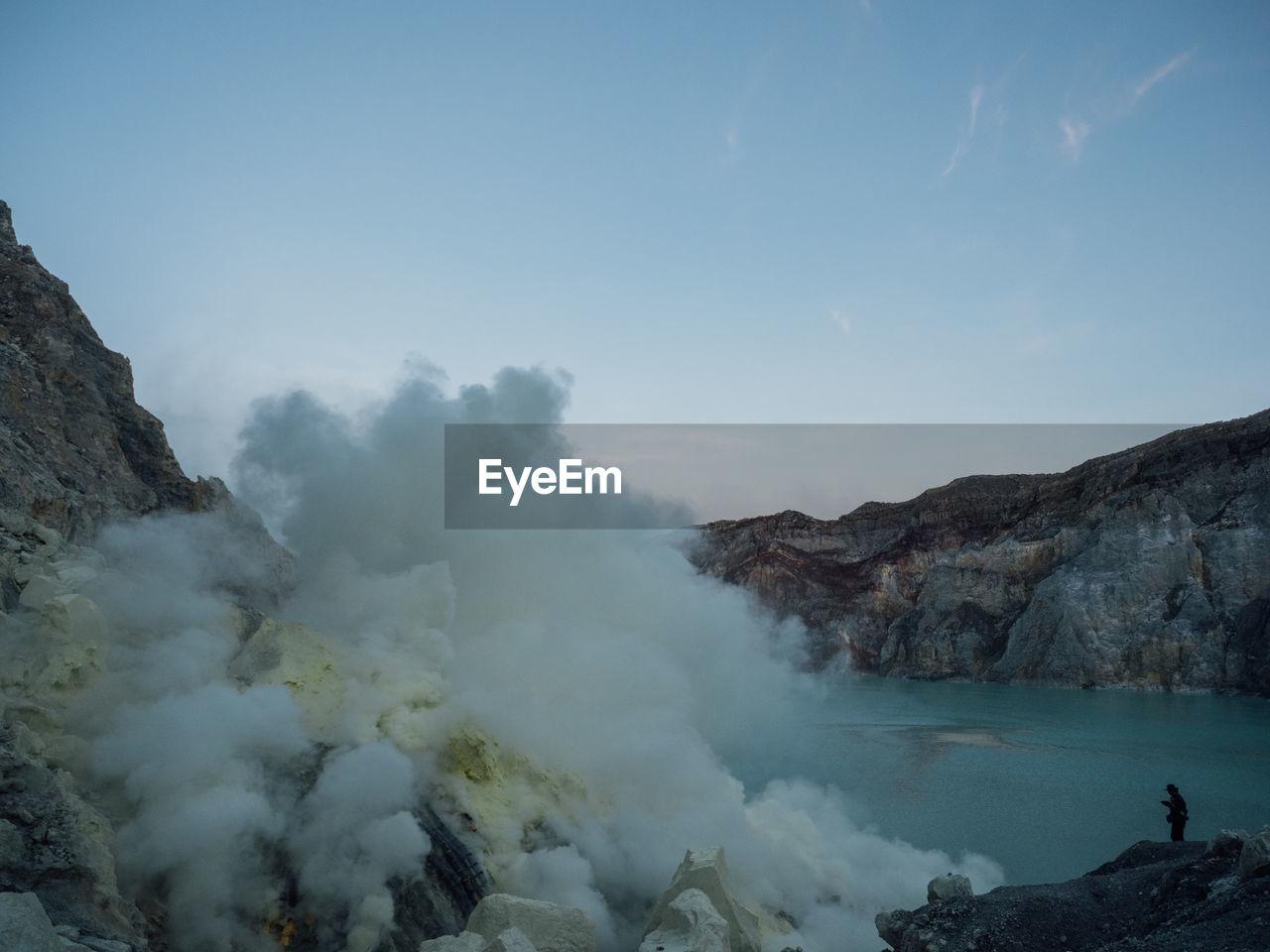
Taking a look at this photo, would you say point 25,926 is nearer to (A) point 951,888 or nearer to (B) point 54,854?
(B) point 54,854

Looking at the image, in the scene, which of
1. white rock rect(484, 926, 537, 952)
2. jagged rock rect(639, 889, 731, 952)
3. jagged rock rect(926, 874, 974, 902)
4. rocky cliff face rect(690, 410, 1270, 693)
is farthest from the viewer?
rocky cliff face rect(690, 410, 1270, 693)

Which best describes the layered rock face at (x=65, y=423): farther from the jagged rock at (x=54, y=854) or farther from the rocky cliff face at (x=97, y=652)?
the jagged rock at (x=54, y=854)

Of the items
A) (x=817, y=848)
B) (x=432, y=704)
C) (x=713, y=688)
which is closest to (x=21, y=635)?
(x=432, y=704)

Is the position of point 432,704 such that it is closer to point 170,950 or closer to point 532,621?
point 170,950

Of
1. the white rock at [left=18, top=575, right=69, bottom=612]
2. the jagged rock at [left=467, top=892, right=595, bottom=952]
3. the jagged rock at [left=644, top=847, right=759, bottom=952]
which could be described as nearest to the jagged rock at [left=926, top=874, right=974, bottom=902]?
the jagged rock at [left=644, top=847, right=759, bottom=952]

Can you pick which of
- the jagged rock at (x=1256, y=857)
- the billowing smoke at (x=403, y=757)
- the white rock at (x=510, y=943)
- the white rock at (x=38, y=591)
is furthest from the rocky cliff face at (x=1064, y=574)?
the white rock at (x=38, y=591)

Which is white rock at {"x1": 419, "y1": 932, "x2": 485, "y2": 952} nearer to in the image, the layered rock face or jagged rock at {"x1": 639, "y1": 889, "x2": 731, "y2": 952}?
jagged rock at {"x1": 639, "y1": 889, "x2": 731, "y2": 952}

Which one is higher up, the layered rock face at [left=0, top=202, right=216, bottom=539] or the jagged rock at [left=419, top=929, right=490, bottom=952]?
the layered rock face at [left=0, top=202, right=216, bottom=539]
